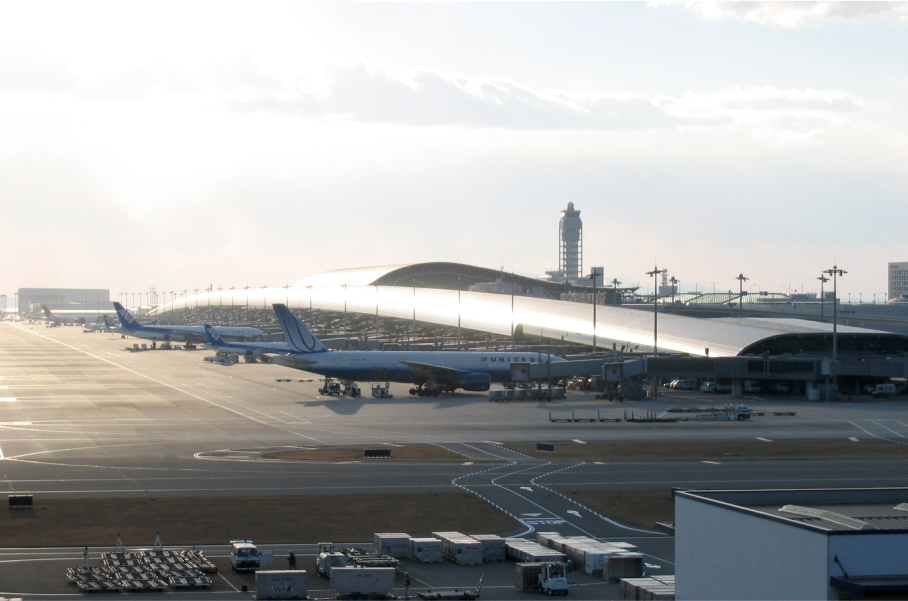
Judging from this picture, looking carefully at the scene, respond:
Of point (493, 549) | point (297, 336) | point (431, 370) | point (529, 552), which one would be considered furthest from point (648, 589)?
point (297, 336)

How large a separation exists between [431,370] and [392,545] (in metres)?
50.1

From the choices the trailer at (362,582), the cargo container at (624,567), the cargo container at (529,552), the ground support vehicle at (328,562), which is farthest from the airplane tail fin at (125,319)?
the cargo container at (624,567)

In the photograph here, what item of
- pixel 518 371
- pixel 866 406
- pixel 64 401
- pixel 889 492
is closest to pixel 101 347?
pixel 64 401

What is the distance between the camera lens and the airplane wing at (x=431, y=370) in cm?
8081

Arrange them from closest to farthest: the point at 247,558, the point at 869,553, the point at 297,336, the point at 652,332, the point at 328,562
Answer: the point at 869,553, the point at 328,562, the point at 247,558, the point at 297,336, the point at 652,332

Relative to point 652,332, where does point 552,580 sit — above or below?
below

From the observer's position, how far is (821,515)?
66.9 ft

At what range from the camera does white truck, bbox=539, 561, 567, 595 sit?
89.7 ft

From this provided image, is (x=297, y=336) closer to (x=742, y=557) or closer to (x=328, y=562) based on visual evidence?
(x=328, y=562)

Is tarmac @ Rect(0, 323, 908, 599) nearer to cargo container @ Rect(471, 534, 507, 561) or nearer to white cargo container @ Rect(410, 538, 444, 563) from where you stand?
cargo container @ Rect(471, 534, 507, 561)

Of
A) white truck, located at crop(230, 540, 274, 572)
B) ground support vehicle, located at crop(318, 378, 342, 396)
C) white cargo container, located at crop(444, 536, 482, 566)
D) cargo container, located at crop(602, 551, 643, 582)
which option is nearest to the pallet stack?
cargo container, located at crop(602, 551, 643, 582)

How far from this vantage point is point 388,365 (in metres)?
81.5

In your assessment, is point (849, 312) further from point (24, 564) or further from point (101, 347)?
point (24, 564)

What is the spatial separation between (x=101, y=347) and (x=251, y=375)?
69870mm
